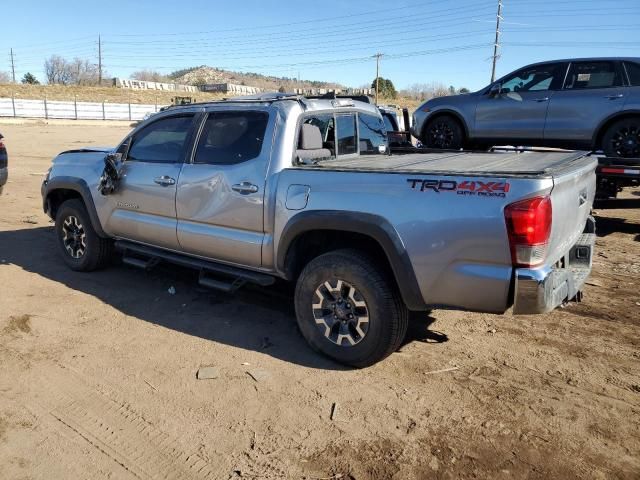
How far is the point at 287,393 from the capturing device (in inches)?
145

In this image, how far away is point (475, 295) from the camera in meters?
3.44

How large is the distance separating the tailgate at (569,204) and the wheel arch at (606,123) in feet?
9.01

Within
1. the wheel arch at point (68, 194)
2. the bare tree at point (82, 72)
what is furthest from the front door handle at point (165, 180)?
the bare tree at point (82, 72)

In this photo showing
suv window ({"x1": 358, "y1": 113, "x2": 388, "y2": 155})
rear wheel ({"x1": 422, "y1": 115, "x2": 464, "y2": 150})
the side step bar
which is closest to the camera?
the side step bar

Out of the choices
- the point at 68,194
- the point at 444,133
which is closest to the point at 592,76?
the point at 444,133

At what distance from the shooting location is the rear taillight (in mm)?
3148

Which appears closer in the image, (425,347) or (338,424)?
(338,424)

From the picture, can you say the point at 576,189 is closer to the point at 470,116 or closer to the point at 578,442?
the point at 578,442

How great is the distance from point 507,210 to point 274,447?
6.23 feet

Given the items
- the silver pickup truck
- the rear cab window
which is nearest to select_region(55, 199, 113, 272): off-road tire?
the silver pickup truck

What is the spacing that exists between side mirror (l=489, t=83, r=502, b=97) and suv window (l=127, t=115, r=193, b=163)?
440 centimetres

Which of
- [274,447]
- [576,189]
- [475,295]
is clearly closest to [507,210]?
[475,295]

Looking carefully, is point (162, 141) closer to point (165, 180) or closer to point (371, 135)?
point (165, 180)

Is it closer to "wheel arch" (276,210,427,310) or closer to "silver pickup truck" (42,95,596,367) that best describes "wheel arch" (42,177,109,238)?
Result: "silver pickup truck" (42,95,596,367)
